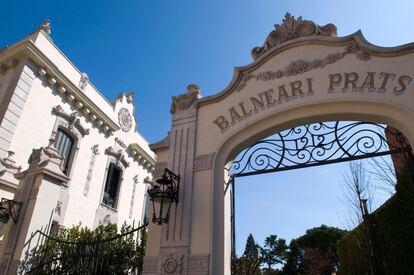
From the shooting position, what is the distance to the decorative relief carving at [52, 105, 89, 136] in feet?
39.4

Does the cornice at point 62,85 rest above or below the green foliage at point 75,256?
above

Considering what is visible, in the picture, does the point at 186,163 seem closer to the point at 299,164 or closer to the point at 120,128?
the point at 299,164

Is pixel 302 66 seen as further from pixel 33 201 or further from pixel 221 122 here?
pixel 33 201

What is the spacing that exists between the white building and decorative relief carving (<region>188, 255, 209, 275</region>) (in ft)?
14.8

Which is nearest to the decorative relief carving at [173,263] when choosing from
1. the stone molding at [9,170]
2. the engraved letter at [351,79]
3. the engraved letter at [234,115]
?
the engraved letter at [234,115]

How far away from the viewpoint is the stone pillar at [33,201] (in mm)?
5566

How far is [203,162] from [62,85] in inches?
369

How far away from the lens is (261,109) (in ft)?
17.2

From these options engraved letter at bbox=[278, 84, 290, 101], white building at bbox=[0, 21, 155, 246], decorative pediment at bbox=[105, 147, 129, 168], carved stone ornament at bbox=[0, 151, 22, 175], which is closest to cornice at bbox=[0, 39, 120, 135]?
white building at bbox=[0, 21, 155, 246]

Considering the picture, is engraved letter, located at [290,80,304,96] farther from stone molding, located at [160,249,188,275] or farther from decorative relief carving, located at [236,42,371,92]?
stone molding, located at [160,249,188,275]

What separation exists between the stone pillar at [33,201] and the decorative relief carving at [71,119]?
5.87 m

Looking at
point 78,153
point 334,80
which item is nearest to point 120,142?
point 78,153

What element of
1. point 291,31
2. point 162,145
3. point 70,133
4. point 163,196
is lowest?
point 163,196

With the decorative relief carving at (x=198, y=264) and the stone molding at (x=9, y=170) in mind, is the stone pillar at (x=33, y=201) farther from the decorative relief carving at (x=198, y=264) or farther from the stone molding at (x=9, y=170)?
the decorative relief carving at (x=198, y=264)
